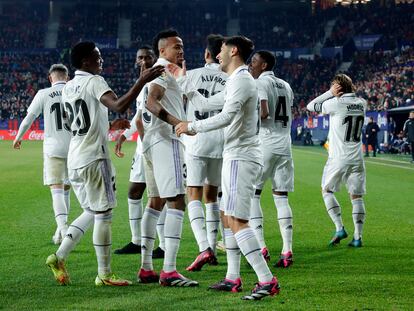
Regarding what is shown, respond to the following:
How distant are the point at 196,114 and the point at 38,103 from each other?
8.67ft

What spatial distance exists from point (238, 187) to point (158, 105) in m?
1.10

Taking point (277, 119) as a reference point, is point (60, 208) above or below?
below

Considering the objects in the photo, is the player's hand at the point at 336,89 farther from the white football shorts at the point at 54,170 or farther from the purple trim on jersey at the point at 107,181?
the purple trim on jersey at the point at 107,181

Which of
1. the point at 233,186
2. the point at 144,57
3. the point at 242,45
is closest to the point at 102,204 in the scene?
the point at 233,186

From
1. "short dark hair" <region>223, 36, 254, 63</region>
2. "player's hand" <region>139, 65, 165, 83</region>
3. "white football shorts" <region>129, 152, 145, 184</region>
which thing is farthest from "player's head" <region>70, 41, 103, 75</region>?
"white football shorts" <region>129, 152, 145, 184</region>

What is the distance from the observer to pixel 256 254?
6.59m

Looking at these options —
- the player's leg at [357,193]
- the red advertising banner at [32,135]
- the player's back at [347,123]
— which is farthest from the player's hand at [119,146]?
the red advertising banner at [32,135]

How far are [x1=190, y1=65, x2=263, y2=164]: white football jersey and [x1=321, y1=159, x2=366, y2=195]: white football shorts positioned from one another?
3785mm

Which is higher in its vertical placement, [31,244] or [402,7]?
[402,7]

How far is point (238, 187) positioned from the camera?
6.74 meters

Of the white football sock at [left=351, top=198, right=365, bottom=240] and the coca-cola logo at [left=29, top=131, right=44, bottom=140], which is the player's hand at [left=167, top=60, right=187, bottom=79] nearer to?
the white football sock at [left=351, top=198, right=365, bottom=240]

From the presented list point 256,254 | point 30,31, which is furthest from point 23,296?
point 30,31

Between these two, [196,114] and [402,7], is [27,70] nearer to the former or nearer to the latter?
[402,7]

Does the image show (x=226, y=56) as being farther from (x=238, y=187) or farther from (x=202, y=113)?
(x=202, y=113)
